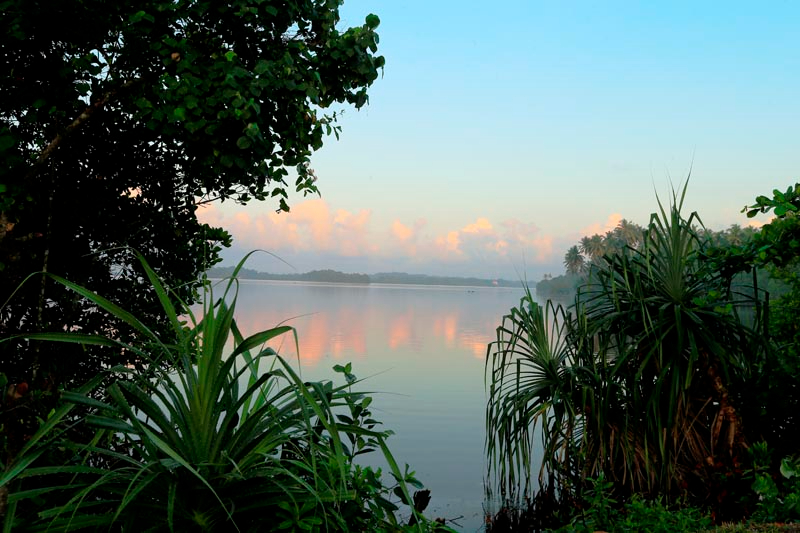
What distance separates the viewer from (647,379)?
21.0 ft

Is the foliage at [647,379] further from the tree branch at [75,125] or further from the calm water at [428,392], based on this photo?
the tree branch at [75,125]

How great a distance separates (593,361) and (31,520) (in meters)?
4.94

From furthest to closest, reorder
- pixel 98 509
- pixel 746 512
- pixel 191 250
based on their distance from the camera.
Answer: pixel 191 250 < pixel 746 512 < pixel 98 509

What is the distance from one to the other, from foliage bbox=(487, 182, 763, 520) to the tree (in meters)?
2.75

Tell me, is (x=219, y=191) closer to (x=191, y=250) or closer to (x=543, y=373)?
(x=191, y=250)

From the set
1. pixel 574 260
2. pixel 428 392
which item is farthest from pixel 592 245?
pixel 428 392

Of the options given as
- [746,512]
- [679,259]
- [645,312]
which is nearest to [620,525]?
[746,512]

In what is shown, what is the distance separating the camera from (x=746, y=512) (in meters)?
5.67

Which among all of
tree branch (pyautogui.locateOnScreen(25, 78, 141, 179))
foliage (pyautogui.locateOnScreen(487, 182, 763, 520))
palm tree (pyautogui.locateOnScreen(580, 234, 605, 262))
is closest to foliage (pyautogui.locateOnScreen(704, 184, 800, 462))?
foliage (pyautogui.locateOnScreen(487, 182, 763, 520))

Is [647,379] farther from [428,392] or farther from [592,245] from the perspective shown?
[592,245]

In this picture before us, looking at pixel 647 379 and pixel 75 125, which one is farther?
pixel 647 379

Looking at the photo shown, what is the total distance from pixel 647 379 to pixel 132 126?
5111 mm

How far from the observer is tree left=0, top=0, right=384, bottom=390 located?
473 centimetres

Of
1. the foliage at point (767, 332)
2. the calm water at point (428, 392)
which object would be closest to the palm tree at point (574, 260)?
the calm water at point (428, 392)
